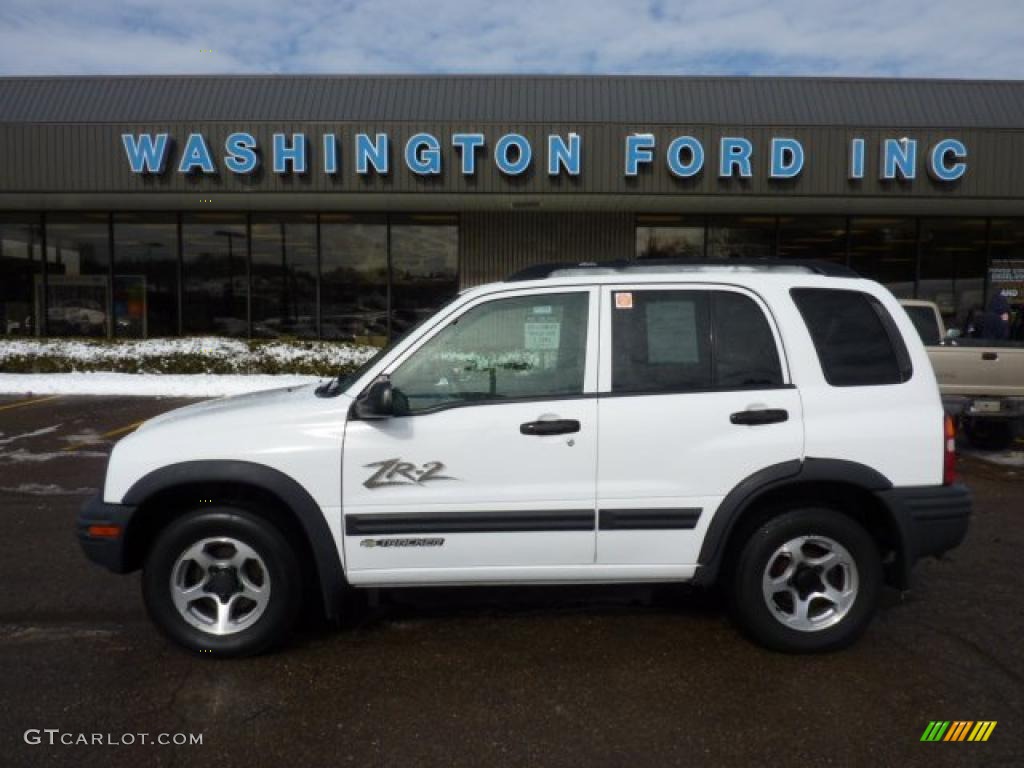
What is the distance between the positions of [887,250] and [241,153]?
43.4 feet

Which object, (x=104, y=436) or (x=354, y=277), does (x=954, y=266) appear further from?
(x=104, y=436)

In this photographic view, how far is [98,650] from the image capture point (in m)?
3.88

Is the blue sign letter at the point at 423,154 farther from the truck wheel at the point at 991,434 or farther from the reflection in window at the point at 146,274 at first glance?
the truck wheel at the point at 991,434

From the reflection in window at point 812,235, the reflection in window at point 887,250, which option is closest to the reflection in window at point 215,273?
the reflection in window at point 812,235

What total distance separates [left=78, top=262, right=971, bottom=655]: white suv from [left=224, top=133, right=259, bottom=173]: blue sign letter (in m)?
11.6

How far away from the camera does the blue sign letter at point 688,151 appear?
46.2ft

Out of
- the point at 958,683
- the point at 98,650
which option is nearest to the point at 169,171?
the point at 98,650

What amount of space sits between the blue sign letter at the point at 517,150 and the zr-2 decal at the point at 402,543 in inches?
448

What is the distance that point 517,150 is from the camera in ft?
46.5

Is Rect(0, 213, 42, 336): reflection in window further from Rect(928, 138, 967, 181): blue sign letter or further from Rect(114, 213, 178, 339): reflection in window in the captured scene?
Rect(928, 138, 967, 181): blue sign letter

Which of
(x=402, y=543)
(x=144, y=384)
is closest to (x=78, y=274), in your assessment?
(x=144, y=384)

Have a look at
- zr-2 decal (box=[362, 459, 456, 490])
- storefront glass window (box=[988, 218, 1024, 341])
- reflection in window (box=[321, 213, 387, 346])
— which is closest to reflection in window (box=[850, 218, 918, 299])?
storefront glass window (box=[988, 218, 1024, 341])

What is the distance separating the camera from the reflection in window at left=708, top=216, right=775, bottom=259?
17250mm

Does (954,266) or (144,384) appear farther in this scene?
(954,266)
